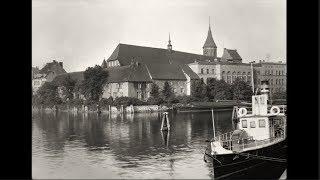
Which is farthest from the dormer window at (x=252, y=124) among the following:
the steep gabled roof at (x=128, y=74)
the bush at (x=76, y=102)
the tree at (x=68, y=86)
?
the steep gabled roof at (x=128, y=74)

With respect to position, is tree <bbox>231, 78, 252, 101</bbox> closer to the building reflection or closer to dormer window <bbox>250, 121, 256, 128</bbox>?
the building reflection

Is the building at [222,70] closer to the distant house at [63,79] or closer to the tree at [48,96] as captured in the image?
the distant house at [63,79]

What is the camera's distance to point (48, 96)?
4603cm

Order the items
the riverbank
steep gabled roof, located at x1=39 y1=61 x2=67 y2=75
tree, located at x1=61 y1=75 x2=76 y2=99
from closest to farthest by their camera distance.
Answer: steep gabled roof, located at x1=39 y1=61 x2=67 y2=75
the riverbank
tree, located at x1=61 y1=75 x2=76 y2=99

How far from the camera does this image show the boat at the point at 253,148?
15094 millimetres

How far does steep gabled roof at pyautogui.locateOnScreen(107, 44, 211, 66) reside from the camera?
60.2 meters

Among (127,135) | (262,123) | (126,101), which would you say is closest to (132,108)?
(126,101)

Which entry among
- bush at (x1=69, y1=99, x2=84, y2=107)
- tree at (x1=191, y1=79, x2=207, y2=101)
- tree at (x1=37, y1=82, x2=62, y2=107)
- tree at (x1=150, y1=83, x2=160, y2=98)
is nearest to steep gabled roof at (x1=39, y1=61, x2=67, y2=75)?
tree at (x1=37, y1=82, x2=62, y2=107)

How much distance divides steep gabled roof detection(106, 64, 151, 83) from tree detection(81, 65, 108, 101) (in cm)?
215

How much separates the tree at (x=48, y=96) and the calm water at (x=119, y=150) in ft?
32.3

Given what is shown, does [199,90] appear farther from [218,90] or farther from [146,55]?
[146,55]

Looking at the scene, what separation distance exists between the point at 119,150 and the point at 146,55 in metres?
42.7

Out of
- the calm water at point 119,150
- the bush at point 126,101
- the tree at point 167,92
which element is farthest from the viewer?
the tree at point 167,92
